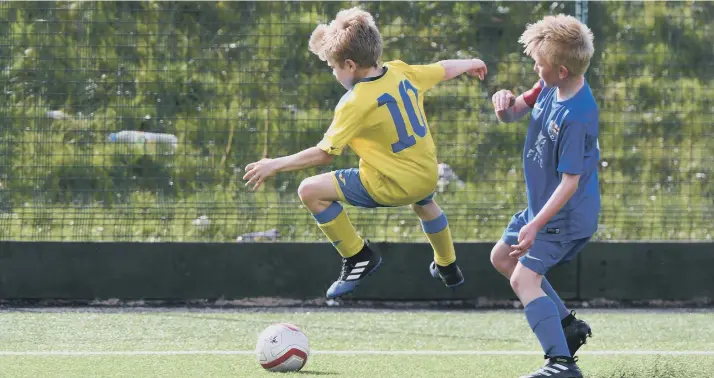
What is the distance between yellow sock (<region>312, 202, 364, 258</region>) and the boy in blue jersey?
851mm

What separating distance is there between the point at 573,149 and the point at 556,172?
0.27 meters

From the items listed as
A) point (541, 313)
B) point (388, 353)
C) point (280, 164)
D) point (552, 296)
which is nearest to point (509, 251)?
point (552, 296)

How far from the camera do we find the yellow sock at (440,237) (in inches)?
236

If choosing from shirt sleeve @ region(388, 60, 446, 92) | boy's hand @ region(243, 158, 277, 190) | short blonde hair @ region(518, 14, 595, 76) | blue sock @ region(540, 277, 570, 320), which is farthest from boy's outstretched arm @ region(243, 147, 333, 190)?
blue sock @ region(540, 277, 570, 320)

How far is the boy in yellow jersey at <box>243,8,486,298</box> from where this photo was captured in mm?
5293

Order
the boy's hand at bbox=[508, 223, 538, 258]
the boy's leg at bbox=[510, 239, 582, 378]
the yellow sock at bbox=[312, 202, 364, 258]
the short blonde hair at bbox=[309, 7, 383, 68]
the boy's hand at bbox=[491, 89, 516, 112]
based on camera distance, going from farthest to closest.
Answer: the yellow sock at bbox=[312, 202, 364, 258]
the boy's hand at bbox=[491, 89, 516, 112]
the short blonde hair at bbox=[309, 7, 383, 68]
the boy's leg at bbox=[510, 239, 582, 378]
the boy's hand at bbox=[508, 223, 538, 258]

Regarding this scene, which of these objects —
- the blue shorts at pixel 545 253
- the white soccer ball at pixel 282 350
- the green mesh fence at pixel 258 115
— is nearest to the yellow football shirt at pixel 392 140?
the blue shorts at pixel 545 253

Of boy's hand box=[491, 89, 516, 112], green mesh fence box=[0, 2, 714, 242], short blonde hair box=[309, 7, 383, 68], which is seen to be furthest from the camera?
green mesh fence box=[0, 2, 714, 242]

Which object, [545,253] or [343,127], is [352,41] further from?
[545,253]

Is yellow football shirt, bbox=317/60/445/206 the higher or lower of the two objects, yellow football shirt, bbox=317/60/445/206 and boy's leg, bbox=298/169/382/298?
the higher

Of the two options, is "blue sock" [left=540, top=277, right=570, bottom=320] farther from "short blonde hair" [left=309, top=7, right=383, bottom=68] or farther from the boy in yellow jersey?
"short blonde hair" [left=309, top=7, right=383, bottom=68]

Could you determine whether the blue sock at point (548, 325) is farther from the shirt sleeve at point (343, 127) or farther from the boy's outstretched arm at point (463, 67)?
the boy's outstretched arm at point (463, 67)

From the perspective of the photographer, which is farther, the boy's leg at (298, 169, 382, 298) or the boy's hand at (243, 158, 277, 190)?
the boy's leg at (298, 169, 382, 298)

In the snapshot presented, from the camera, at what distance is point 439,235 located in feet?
19.7
